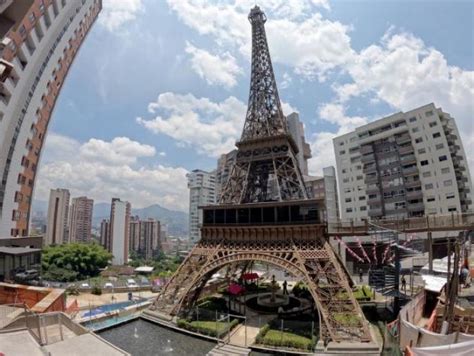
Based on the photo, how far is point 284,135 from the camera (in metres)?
27.8

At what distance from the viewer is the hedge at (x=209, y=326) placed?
18.8 meters

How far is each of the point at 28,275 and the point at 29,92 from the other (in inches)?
780

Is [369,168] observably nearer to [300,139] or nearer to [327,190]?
[327,190]

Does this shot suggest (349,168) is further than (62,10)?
Yes

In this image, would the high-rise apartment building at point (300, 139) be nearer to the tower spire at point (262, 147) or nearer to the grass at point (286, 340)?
the tower spire at point (262, 147)

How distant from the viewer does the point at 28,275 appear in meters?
27.3

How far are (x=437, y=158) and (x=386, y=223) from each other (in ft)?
119

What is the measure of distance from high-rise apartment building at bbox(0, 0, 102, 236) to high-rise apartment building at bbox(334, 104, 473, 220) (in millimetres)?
54496

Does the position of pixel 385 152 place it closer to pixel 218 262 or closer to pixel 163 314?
→ pixel 218 262

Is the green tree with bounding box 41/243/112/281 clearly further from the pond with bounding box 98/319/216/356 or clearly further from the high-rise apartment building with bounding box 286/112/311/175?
the high-rise apartment building with bounding box 286/112/311/175

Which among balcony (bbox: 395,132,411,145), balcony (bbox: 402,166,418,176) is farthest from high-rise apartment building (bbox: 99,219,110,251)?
balcony (bbox: 395,132,411,145)

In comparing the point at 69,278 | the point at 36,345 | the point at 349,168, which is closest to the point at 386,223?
the point at 36,345

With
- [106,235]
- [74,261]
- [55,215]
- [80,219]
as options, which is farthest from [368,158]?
[80,219]

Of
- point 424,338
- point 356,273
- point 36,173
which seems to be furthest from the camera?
point 356,273
